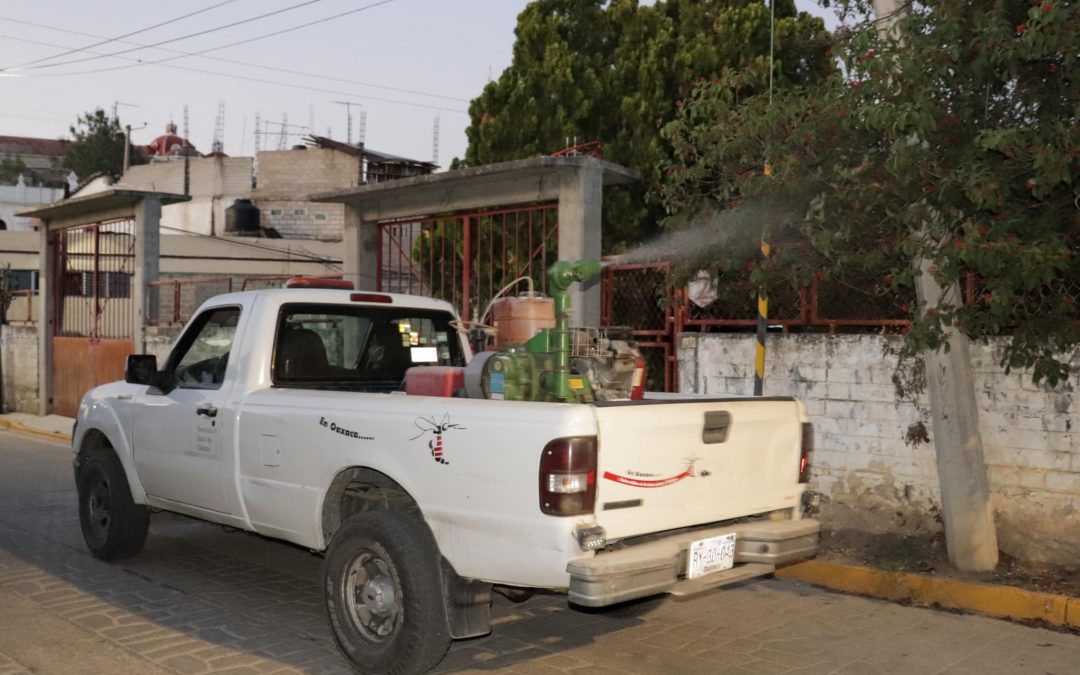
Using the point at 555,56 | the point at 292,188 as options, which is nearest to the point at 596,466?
the point at 555,56

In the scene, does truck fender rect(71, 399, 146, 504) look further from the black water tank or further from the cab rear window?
the black water tank

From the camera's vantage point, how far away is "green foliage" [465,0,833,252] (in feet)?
51.0

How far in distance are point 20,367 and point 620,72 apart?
12761mm

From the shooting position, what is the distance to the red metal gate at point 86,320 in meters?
17.4

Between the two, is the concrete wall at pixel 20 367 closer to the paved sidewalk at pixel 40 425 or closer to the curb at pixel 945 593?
the paved sidewalk at pixel 40 425

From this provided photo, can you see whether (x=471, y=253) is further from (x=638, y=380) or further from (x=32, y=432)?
(x=638, y=380)

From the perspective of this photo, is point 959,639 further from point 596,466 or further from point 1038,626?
point 596,466

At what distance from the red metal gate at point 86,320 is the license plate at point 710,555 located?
1410 centimetres

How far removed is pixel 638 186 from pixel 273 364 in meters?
10.5

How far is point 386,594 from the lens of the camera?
4793 millimetres

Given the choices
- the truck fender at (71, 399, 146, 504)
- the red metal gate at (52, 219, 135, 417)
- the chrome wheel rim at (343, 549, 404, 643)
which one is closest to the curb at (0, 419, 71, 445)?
the red metal gate at (52, 219, 135, 417)

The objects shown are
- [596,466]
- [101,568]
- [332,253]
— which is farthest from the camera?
[332,253]

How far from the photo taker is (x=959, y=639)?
5797 mm

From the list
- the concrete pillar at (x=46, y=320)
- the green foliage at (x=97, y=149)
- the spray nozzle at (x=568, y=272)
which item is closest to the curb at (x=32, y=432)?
the concrete pillar at (x=46, y=320)
